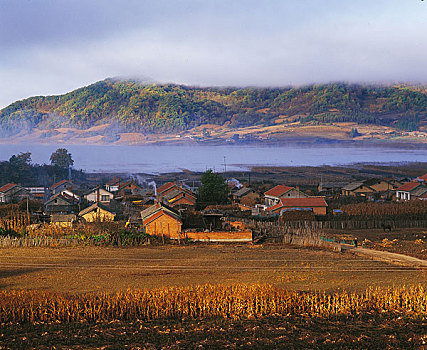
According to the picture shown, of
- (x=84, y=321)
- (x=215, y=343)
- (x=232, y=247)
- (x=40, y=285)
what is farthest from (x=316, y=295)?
(x=232, y=247)

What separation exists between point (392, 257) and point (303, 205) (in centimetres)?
2164

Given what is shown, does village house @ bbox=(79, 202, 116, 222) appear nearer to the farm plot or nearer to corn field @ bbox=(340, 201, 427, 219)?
the farm plot

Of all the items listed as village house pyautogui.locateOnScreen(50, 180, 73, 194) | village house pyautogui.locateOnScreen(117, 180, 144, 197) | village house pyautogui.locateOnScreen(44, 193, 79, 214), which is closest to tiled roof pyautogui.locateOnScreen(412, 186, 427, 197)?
village house pyautogui.locateOnScreen(117, 180, 144, 197)

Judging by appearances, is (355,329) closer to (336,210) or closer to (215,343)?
(215,343)

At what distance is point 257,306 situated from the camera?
1716 centimetres

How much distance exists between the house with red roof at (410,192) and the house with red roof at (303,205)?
638 inches

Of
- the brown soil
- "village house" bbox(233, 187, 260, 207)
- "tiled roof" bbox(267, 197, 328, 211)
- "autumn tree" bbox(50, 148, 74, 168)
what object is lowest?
"village house" bbox(233, 187, 260, 207)

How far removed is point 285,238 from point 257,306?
1786 cm

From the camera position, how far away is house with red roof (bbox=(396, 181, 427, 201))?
6057 centimetres

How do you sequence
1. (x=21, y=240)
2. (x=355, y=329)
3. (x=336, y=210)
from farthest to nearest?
1. (x=336, y=210)
2. (x=21, y=240)
3. (x=355, y=329)

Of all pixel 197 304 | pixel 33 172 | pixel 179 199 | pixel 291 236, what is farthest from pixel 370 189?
pixel 33 172

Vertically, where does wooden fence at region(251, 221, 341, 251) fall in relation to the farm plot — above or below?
below

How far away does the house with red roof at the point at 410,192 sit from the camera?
60.6 m

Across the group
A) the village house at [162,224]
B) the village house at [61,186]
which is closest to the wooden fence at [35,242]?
the village house at [162,224]
